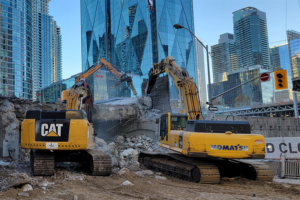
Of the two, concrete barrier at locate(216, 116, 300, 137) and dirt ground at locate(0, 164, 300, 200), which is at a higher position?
concrete barrier at locate(216, 116, 300, 137)

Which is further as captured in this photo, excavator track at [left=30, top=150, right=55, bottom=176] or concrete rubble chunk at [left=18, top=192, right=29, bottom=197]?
excavator track at [left=30, top=150, right=55, bottom=176]

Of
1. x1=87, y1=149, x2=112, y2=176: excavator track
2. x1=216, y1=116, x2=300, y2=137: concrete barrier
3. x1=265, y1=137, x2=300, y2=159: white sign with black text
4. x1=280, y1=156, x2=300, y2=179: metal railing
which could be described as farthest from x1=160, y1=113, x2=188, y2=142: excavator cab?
x1=216, y1=116, x2=300, y2=137: concrete barrier

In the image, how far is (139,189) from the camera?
812 centimetres

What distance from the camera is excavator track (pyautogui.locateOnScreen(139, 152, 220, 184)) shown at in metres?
9.44

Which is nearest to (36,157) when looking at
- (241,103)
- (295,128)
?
(295,128)

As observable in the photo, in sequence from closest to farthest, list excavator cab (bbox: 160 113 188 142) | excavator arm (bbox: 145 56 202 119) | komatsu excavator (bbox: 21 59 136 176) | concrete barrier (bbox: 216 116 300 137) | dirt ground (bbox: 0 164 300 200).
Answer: dirt ground (bbox: 0 164 300 200) → komatsu excavator (bbox: 21 59 136 176) → excavator cab (bbox: 160 113 188 142) → excavator arm (bbox: 145 56 202 119) → concrete barrier (bbox: 216 116 300 137)

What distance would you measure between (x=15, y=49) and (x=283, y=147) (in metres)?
124

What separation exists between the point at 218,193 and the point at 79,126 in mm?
4958

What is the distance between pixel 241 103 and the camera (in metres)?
171

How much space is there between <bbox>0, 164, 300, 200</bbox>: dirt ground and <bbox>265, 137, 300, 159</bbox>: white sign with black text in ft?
7.84

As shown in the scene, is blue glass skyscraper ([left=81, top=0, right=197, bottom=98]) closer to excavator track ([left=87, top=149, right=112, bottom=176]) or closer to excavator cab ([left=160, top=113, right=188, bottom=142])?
excavator cab ([left=160, top=113, right=188, bottom=142])

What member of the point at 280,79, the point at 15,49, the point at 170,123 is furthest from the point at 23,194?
the point at 15,49

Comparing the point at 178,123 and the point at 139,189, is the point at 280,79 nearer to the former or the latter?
the point at 178,123

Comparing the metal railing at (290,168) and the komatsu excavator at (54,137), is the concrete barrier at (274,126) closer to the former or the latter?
the metal railing at (290,168)
